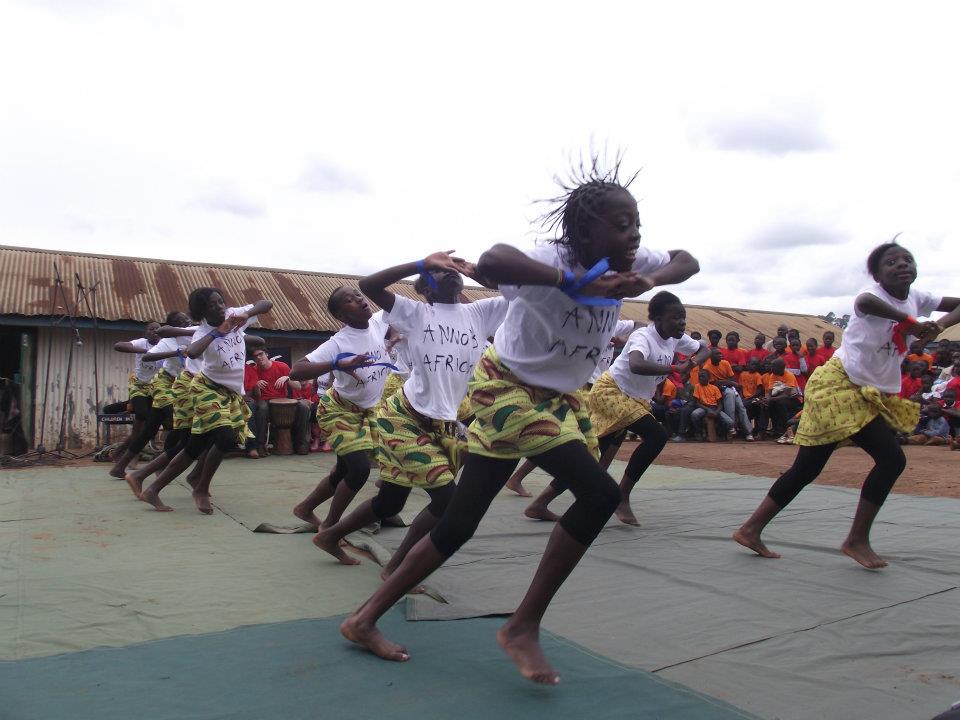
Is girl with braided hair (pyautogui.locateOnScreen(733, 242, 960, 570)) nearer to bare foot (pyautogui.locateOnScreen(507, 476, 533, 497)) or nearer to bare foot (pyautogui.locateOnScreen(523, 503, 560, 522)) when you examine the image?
bare foot (pyautogui.locateOnScreen(523, 503, 560, 522))

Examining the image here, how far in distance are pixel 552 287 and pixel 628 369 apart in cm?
294

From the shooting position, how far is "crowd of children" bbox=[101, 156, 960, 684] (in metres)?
2.63

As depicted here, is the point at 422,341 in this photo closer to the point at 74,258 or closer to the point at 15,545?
the point at 15,545

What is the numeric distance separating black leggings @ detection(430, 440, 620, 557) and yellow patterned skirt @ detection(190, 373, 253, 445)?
3715 mm

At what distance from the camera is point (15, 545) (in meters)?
4.78

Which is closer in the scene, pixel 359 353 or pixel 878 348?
pixel 878 348

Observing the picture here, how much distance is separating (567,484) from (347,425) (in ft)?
7.90

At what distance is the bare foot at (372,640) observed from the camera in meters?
2.68

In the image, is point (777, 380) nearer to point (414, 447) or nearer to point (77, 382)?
point (414, 447)

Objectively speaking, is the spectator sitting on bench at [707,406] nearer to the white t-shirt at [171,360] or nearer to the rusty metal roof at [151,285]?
the rusty metal roof at [151,285]

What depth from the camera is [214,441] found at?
6047 millimetres

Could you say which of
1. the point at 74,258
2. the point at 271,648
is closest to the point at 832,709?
the point at 271,648

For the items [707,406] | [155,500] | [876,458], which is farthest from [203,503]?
[707,406]

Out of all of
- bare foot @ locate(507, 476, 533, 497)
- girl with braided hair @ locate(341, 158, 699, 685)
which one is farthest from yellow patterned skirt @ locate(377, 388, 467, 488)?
bare foot @ locate(507, 476, 533, 497)
